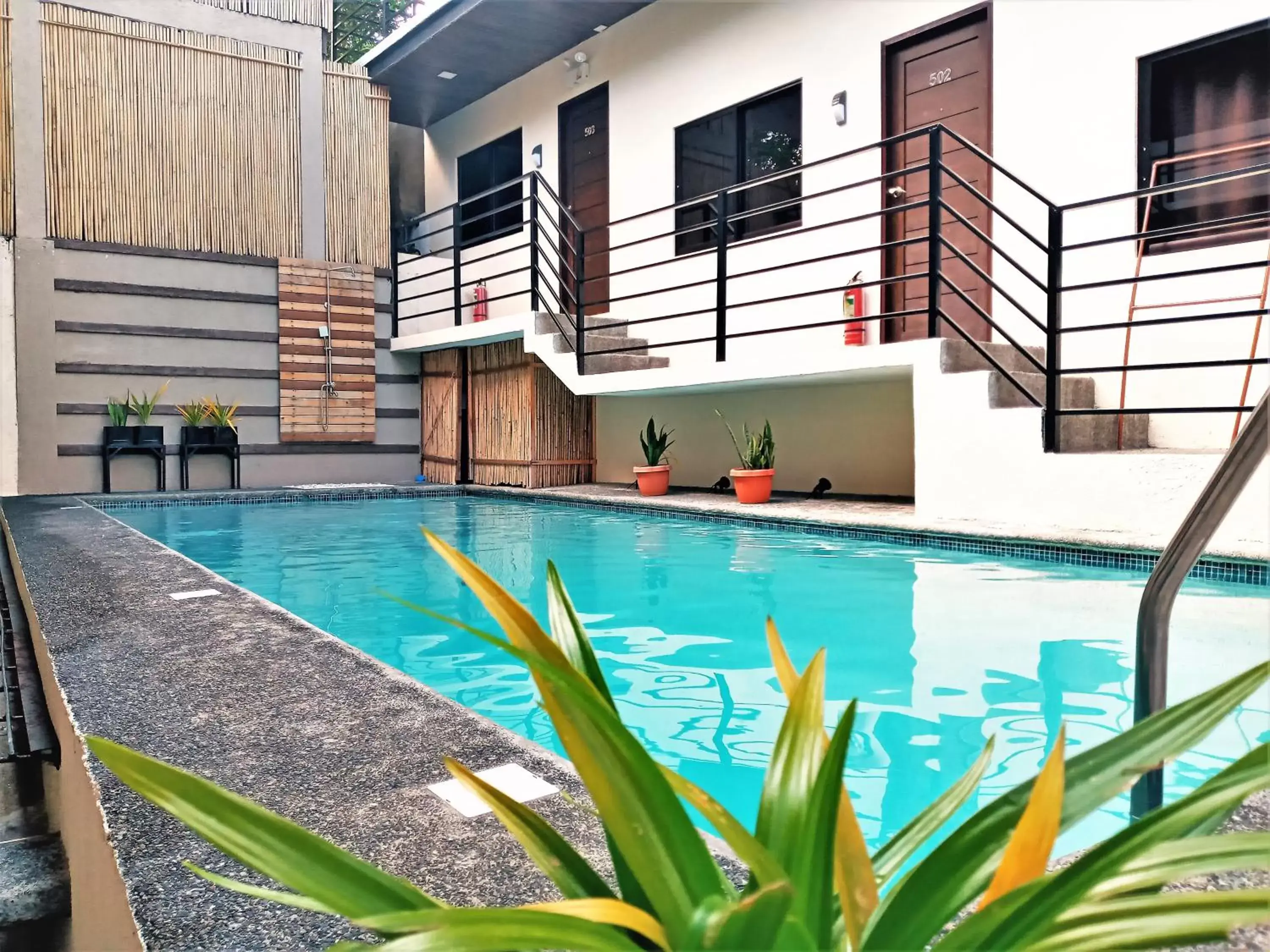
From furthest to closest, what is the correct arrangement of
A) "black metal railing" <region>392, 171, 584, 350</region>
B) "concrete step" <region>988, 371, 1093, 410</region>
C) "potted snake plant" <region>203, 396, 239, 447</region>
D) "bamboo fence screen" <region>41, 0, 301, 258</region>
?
1. "black metal railing" <region>392, 171, 584, 350</region>
2. "potted snake plant" <region>203, 396, 239, 447</region>
3. "bamboo fence screen" <region>41, 0, 301, 258</region>
4. "concrete step" <region>988, 371, 1093, 410</region>

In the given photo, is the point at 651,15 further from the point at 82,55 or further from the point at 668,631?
the point at 668,631

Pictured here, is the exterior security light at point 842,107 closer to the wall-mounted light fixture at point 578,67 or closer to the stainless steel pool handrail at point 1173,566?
the wall-mounted light fixture at point 578,67

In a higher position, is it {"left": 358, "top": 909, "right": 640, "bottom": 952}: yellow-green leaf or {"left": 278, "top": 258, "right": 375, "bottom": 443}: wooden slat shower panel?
{"left": 278, "top": 258, "right": 375, "bottom": 443}: wooden slat shower panel

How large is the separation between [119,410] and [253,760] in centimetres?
893

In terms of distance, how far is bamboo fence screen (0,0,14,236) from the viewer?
8.72 metres

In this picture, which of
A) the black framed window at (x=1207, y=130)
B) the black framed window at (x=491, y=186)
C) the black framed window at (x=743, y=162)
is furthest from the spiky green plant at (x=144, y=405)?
the black framed window at (x=1207, y=130)

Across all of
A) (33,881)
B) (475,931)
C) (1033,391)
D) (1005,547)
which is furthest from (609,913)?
(1033,391)

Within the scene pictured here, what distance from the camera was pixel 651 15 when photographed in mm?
8977

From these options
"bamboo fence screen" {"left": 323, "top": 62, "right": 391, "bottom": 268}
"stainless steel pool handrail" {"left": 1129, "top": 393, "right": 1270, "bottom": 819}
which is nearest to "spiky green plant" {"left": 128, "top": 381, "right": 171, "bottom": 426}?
"bamboo fence screen" {"left": 323, "top": 62, "right": 391, "bottom": 268}

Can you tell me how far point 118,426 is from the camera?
8.96 metres

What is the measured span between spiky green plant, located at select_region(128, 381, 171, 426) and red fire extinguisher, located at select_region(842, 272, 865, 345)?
6668 mm

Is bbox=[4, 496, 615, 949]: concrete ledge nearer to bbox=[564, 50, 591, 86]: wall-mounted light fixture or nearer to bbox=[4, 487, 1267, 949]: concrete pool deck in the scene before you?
bbox=[4, 487, 1267, 949]: concrete pool deck

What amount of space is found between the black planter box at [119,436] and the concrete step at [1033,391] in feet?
25.3

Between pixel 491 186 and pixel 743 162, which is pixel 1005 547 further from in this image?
pixel 491 186
